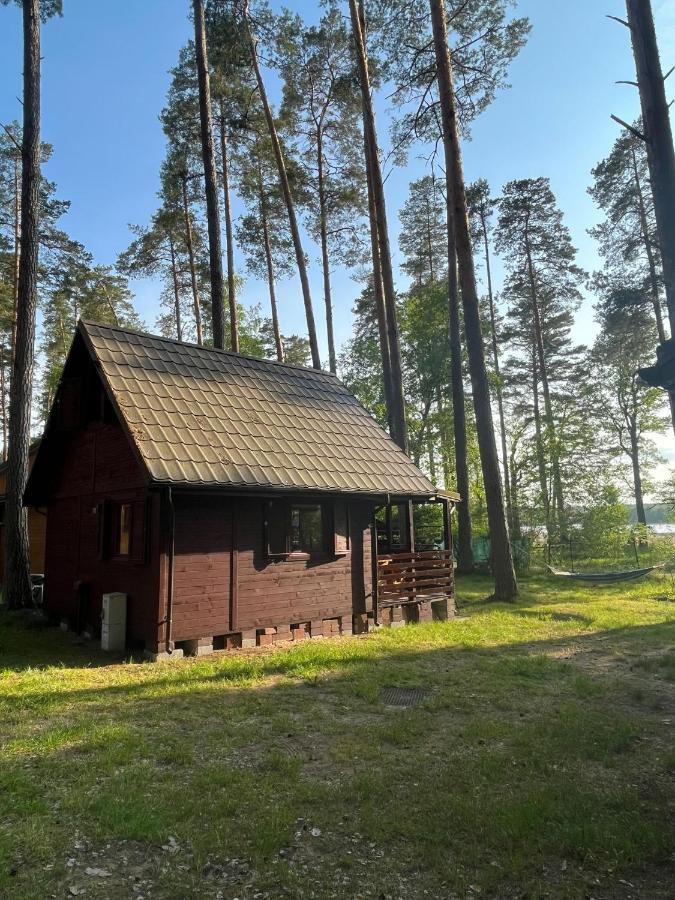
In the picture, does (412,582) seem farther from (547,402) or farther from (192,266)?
(547,402)

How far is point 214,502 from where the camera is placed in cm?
892

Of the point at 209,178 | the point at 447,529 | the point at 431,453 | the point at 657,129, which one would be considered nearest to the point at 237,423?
the point at 447,529

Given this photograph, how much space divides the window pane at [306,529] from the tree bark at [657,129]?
766cm

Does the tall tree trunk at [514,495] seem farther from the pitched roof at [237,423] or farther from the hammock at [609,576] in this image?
the pitched roof at [237,423]

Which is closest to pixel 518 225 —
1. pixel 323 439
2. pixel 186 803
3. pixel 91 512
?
pixel 323 439

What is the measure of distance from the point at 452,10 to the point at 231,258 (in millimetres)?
10764

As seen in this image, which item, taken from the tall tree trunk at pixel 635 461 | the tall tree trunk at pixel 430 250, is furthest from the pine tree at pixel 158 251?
the tall tree trunk at pixel 635 461

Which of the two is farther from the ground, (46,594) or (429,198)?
(429,198)

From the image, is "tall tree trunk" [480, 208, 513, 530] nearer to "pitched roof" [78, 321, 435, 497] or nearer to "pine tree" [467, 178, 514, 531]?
"pine tree" [467, 178, 514, 531]

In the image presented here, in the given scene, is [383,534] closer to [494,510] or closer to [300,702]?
[494,510]

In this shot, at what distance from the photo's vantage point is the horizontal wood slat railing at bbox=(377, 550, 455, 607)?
1125 centimetres

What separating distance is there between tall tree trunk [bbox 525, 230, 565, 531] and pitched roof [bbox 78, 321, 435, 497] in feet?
48.3

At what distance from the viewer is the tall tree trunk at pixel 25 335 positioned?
38.1 feet

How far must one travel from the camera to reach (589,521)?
77.0ft
